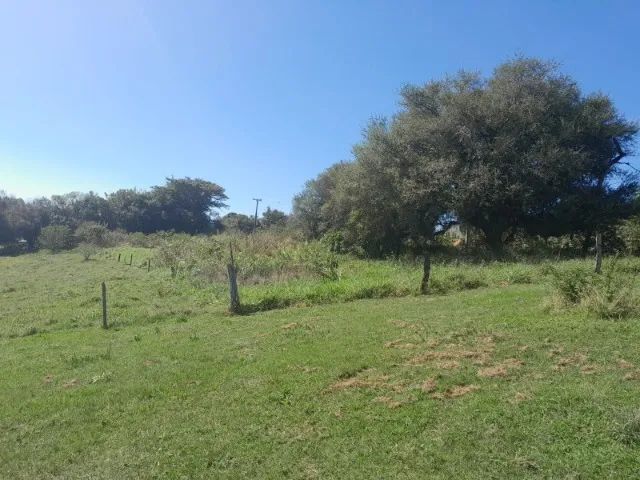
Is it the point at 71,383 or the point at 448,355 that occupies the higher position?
the point at 448,355

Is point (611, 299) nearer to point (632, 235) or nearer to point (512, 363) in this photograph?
point (512, 363)

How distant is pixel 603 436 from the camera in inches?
173

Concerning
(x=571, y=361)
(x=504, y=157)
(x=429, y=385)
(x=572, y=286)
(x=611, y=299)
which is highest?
(x=504, y=157)

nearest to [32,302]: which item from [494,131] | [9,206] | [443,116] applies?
[443,116]

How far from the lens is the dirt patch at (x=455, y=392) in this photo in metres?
5.72

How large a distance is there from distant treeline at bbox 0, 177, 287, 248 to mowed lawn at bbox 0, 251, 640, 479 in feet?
241

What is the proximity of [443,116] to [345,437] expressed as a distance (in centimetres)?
2298

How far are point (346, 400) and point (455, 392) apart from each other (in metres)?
1.36

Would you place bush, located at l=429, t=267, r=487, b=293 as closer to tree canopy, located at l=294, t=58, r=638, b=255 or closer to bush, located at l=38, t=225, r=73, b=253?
tree canopy, located at l=294, t=58, r=638, b=255

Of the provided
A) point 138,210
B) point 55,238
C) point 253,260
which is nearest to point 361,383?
point 253,260

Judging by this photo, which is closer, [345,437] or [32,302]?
[345,437]

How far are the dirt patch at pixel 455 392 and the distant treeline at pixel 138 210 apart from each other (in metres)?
77.7

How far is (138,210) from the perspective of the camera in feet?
308

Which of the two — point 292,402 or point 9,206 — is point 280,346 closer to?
point 292,402
